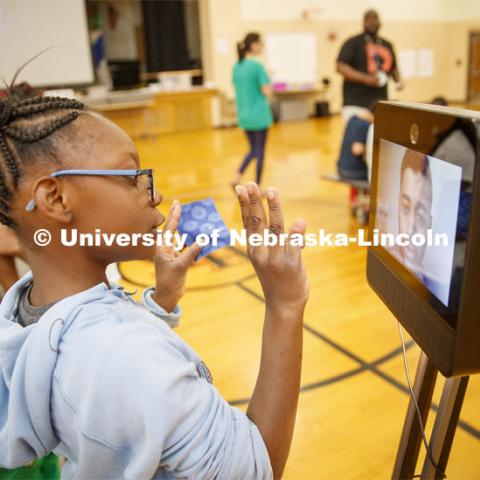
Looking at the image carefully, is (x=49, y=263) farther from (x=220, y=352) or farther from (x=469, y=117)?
(x=220, y=352)

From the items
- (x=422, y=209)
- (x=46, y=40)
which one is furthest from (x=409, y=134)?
(x=46, y=40)

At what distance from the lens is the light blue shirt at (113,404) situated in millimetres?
649

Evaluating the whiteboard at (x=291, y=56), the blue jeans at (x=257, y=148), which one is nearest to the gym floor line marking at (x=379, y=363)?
the blue jeans at (x=257, y=148)

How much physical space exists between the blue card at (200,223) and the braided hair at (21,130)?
57 centimetres

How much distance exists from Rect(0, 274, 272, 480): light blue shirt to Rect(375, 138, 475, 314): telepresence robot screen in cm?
35

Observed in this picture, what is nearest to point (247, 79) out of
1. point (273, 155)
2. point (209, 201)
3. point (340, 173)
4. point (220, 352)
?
point (340, 173)

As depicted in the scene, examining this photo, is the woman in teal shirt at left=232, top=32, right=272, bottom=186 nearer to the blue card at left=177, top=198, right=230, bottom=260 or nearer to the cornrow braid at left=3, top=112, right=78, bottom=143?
the blue card at left=177, top=198, right=230, bottom=260

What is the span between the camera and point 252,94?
4883 millimetres

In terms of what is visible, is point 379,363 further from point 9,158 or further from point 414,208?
point 9,158

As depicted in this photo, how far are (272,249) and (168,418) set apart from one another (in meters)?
0.28

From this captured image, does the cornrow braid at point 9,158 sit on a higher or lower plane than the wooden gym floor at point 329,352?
higher

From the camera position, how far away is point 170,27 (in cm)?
1079

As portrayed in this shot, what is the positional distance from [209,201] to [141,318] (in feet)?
2.11

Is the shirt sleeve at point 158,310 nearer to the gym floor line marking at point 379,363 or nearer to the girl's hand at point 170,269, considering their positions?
the girl's hand at point 170,269
